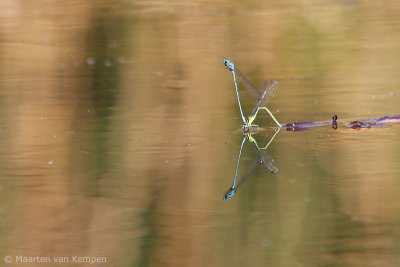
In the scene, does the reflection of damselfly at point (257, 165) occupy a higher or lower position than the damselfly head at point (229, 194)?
higher

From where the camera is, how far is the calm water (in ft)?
6.97

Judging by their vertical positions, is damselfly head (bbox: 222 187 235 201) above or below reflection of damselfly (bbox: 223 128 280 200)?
below

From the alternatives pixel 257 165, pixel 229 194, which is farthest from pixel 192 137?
pixel 229 194

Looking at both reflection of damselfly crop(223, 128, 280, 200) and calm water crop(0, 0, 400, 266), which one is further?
reflection of damselfly crop(223, 128, 280, 200)

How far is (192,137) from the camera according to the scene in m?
3.42

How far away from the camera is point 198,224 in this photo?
224cm

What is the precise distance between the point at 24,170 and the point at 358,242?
1.42 metres

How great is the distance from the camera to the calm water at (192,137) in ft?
6.97

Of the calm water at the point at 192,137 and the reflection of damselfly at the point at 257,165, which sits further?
the reflection of damselfly at the point at 257,165

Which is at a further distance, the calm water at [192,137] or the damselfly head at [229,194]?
the damselfly head at [229,194]

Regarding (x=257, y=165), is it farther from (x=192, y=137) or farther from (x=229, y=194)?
(x=192, y=137)

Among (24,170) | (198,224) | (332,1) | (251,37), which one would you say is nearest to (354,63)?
(251,37)

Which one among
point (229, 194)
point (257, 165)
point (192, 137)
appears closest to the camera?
point (229, 194)

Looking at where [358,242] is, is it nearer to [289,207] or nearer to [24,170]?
[289,207]
